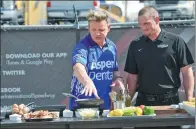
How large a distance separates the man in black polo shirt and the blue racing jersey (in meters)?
0.36

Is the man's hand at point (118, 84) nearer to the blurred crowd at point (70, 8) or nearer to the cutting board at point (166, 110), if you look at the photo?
the cutting board at point (166, 110)

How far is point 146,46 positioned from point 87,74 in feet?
2.52

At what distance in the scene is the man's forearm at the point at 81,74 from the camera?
5.79 metres

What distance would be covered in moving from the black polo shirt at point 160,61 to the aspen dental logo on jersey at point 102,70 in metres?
0.39

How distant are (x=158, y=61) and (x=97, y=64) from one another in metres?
0.68

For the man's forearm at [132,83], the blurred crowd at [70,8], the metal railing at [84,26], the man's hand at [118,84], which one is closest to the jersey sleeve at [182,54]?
the man's forearm at [132,83]

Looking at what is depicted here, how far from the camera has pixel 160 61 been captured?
625 centimetres

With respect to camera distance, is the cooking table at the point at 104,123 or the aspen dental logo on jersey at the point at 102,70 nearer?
the cooking table at the point at 104,123

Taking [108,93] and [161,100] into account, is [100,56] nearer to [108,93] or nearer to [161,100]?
[108,93]

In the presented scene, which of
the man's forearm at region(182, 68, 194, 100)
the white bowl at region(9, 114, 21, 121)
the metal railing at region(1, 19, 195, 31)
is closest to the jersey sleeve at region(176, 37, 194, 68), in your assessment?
the man's forearm at region(182, 68, 194, 100)

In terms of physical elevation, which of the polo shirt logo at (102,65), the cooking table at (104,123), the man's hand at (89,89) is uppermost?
the polo shirt logo at (102,65)

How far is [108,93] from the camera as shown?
6207 millimetres

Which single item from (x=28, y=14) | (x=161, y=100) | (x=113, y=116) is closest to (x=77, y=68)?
(x=113, y=116)

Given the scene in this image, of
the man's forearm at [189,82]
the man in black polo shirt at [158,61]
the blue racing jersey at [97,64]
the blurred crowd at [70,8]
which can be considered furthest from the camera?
the blurred crowd at [70,8]
